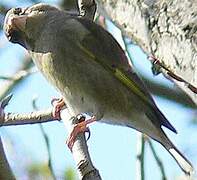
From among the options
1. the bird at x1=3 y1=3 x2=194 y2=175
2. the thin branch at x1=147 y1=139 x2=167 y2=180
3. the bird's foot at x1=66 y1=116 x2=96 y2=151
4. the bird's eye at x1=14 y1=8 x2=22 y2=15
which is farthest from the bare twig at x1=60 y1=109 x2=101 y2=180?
the bird's eye at x1=14 y1=8 x2=22 y2=15

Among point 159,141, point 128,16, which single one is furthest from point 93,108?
point 128,16

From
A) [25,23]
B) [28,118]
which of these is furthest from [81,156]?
[25,23]

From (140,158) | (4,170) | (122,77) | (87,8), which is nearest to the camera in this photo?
(4,170)

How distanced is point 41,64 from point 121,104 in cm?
44

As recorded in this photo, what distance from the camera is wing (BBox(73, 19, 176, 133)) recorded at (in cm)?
288

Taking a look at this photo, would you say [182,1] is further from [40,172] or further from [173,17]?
[40,172]

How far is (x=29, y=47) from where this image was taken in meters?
2.82

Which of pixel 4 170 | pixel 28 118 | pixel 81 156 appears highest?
pixel 4 170

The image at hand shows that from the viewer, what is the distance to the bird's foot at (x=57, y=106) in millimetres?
2296

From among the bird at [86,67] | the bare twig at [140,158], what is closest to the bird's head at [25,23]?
the bird at [86,67]

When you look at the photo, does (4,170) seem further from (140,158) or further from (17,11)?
(17,11)

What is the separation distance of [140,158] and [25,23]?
3.00ft

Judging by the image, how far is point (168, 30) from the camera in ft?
4.35

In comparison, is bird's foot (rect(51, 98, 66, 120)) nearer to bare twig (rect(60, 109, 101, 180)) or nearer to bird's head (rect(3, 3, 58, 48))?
bare twig (rect(60, 109, 101, 180))
